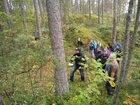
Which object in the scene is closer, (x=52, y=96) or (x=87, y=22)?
(x=52, y=96)

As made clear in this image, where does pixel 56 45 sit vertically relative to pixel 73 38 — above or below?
above

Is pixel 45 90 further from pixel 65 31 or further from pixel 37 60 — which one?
pixel 65 31

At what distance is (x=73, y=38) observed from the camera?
1580 cm

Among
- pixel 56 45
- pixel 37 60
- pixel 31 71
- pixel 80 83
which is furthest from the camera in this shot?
pixel 80 83

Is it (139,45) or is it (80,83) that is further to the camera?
(139,45)

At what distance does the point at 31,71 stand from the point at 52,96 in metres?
2.08

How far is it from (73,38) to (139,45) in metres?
7.49

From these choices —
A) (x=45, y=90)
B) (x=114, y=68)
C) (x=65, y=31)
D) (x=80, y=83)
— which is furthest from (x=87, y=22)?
(x=45, y=90)

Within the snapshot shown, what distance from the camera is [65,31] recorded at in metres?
16.5

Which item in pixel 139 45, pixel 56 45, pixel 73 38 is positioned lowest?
pixel 139 45

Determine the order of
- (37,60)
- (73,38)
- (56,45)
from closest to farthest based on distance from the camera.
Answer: (37,60) < (56,45) < (73,38)

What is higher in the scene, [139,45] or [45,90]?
[45,90]

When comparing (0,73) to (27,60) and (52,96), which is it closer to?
(27,60)

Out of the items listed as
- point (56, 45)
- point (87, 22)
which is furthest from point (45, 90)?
point (87, 22)
